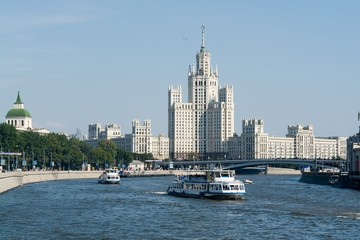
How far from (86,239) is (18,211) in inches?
783

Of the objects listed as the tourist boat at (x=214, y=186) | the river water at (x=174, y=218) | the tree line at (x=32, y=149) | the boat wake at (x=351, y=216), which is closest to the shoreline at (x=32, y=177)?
the tourist boat at (x=214, y=186)

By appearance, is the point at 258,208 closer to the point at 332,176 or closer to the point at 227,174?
the point at 227,174

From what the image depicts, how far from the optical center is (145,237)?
54.8 meters

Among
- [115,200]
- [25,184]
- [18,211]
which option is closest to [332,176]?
[25,184]

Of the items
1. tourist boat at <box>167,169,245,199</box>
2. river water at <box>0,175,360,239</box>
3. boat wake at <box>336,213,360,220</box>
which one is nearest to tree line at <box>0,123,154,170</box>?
tourist boat at <box>167,169,245,199</box>

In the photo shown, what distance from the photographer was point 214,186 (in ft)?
296

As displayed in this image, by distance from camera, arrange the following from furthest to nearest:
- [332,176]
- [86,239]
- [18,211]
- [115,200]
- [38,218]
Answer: [332,176] → [115,200] → [18,211] → [38,218] → [86,239]

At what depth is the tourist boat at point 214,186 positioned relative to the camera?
292 feet

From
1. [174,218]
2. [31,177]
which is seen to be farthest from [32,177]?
[174,218]

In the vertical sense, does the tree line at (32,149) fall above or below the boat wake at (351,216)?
above

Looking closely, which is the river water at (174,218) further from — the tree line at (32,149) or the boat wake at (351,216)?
the tree line at (32,149)

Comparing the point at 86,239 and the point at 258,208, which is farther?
the point at 258,208

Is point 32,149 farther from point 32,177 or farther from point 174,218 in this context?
point 174,218

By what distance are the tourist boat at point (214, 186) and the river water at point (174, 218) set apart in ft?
5.23
